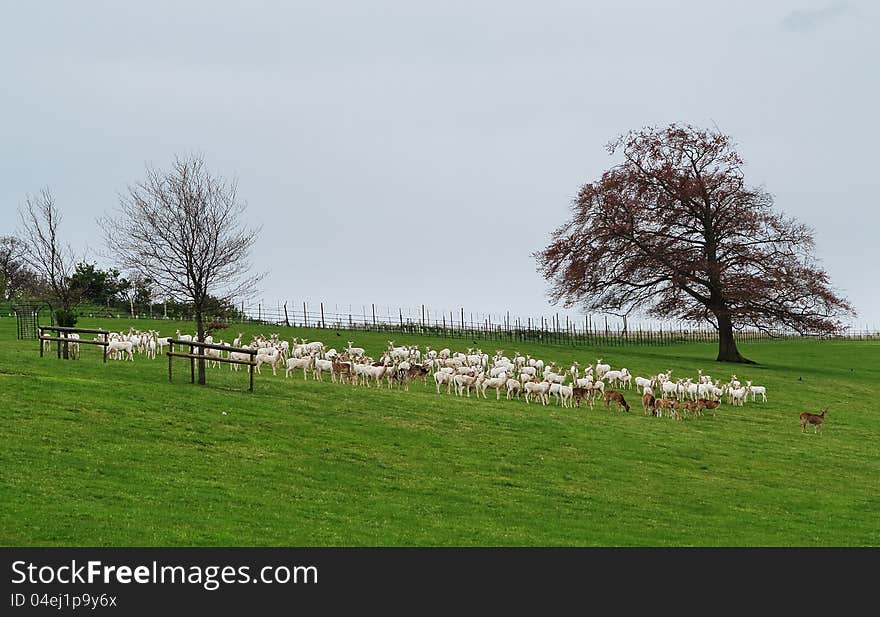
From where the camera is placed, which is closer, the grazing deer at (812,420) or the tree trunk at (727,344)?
the grazing deer at (812,420)

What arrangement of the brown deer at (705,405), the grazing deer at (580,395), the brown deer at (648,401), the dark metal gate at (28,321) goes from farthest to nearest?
the dark metal gate at (28,321) < the brown deer at (705,405) < the grazing deer at (580,395) < the brown deer at (648,401)

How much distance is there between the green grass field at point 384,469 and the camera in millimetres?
19203

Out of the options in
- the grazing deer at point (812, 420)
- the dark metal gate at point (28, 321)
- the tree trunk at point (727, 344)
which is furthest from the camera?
the tree trunk at point (727, 344)

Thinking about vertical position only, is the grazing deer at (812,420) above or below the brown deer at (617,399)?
below

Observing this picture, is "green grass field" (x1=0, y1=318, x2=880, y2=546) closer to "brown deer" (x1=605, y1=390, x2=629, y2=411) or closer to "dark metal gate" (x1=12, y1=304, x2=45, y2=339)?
"brown deer" (x1=605, y1=390, x2=629, y2=411)

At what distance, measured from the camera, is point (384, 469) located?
25375 mm

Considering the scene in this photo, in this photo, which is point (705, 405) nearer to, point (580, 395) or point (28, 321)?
point (580, 395)

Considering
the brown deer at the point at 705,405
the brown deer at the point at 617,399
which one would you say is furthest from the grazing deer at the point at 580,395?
the brown deer at the point at 705,405

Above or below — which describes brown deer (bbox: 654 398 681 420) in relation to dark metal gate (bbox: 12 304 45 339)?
below

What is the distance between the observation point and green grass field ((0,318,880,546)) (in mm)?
19203

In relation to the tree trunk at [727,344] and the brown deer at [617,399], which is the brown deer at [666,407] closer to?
the brown deer at [617,399]

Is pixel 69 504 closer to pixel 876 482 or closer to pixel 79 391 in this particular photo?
pixel 79 391

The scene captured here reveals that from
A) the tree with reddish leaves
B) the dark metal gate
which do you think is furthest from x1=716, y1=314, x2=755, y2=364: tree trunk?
the dark metal gate
